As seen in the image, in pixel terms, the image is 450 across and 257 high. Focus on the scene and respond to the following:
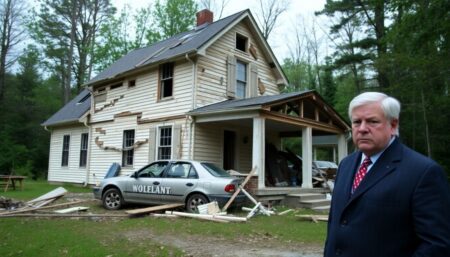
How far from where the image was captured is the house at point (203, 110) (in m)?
14.2

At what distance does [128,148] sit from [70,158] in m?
5.93

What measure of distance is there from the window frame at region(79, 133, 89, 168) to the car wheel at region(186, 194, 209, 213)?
1149 cm

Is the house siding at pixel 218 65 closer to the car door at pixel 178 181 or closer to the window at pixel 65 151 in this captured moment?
the car door at pixel 178 181

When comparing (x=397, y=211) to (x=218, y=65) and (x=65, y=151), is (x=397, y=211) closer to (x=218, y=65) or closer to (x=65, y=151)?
(x=218, y=65)

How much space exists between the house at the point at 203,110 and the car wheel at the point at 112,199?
3571 mm

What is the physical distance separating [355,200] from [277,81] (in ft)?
58.0

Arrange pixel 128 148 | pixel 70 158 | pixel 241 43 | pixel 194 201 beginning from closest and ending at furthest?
pixel 194 201 → pixel 128 148 → pixel 241 43 → pixel 70 158

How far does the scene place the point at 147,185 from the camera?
11398 mm

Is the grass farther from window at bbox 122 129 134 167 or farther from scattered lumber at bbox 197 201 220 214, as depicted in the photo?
window at bbox 122 129 134 167

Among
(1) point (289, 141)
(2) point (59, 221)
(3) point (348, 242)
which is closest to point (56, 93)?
(1) point (289, 141)

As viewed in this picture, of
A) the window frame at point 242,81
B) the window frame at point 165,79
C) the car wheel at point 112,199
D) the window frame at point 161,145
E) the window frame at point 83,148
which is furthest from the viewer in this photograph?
the window frame at point 83,148

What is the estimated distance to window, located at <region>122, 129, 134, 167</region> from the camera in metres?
17.4

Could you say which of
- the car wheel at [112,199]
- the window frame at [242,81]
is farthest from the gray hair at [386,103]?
the window frame at [242,81]

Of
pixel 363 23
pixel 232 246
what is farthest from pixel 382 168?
pixel 363 23
